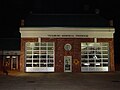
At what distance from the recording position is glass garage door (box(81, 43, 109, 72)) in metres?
37.8

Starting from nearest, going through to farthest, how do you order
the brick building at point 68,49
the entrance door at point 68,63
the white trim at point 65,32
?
the white trim at point 65,32, the brick building at point 68,49, the entrance door at point 68,63

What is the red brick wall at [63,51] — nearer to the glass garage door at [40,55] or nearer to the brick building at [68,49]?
the brick building at [68,49]

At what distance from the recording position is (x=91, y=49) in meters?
38.1

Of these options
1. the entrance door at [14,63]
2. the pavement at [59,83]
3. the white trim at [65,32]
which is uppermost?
the white trim at [65,32]

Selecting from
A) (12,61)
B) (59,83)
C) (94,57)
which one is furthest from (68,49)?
(59,83)

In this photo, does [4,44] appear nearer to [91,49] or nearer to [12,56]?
[12,56]

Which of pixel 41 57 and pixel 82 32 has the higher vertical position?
pixel 82 32

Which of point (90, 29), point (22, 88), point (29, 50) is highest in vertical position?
point (90, 29)

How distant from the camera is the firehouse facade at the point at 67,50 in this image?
123 ft

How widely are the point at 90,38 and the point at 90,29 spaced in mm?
1203

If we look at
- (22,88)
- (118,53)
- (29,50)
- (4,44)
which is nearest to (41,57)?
(29,50)

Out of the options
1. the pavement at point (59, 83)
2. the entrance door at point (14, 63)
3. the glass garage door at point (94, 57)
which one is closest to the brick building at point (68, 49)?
the glass garage door at point (94, 57)

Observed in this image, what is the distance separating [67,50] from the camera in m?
37.7

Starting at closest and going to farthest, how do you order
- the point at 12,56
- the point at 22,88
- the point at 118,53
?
the point at 22,88
the point at 12,56
the point at 118,53
